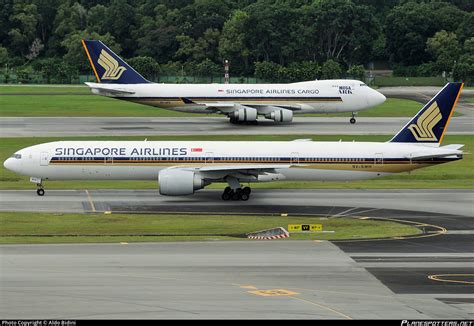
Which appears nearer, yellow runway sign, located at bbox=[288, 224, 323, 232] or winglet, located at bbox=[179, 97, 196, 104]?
yellow runway sign, located at bbox=[288, 224, 323, 232]

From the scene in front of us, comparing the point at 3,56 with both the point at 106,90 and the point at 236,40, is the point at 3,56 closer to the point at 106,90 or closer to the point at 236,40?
the point at 236,40

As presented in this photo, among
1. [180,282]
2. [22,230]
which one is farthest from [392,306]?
[22,230]

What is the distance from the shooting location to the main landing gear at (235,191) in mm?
56656

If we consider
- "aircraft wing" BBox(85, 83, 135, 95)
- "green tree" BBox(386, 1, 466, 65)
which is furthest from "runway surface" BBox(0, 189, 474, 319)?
"green tree" BBox(386, 1, 466, 65)

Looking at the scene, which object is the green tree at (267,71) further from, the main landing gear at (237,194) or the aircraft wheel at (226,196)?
the aircraft wheel at (226,196)

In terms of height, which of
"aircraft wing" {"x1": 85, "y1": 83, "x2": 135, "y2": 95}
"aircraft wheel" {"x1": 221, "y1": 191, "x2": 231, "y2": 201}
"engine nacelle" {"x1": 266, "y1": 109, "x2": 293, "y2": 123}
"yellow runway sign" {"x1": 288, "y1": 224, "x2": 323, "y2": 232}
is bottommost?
"engine nacelle" {"x1": 266, "y1": 109, "x2": 293, "y2": 123}

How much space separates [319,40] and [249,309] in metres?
159

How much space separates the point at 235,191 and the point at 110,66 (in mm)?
46247

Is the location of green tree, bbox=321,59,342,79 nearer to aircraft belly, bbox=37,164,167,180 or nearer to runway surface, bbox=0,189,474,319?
aircraft belly, bbox=37,164,167,180

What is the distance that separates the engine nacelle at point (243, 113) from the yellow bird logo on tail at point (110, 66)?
12620 mm

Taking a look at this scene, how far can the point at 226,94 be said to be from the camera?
3962 inches

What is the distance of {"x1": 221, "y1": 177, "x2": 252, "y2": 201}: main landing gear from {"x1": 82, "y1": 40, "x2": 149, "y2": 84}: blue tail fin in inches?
1790

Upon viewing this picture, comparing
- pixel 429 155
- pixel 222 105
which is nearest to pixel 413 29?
pixel 222 105

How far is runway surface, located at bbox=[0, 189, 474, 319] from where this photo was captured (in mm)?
30938
